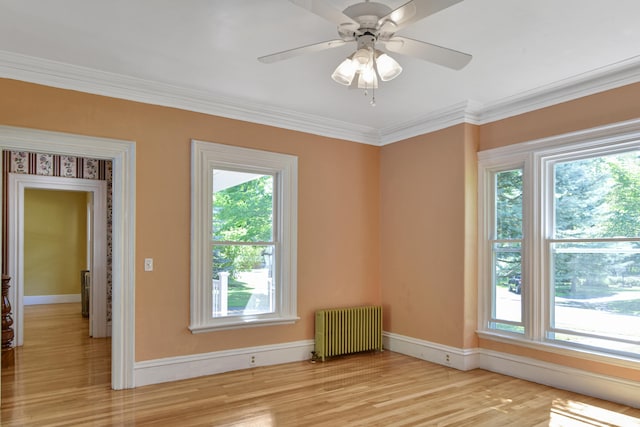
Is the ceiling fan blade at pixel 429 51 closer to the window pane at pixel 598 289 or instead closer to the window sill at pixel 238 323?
the window pane at pixel 598 289

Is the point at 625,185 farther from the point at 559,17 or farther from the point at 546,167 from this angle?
the point at 559,17

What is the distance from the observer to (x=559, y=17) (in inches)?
112

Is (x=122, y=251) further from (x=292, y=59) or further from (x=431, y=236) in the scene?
(x=431, y=236)

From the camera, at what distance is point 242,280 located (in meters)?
4.79

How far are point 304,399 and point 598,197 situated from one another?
3.15m

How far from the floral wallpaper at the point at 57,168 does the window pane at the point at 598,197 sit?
545 centimetres

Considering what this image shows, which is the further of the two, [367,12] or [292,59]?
[292,59]

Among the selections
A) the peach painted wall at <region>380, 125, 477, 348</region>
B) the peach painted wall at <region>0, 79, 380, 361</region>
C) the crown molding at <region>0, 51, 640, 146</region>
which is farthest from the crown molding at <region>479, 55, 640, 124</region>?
the peach painted wall at <region>0, 79, 380, 361</region>

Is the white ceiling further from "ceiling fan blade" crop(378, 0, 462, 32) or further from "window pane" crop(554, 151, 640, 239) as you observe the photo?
"window pane" crop(554, 151, 640, 239)

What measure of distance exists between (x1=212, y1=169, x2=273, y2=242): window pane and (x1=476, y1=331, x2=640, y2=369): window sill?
8.60 ft

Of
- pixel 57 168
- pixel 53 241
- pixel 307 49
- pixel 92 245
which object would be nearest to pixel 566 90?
pixel 307 49

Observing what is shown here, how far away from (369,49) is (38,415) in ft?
11.7

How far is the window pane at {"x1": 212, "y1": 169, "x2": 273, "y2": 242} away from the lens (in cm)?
467

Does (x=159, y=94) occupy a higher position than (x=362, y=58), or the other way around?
(x=159, y=94)
